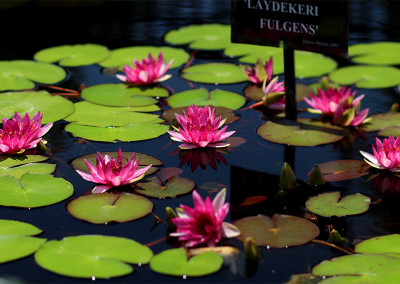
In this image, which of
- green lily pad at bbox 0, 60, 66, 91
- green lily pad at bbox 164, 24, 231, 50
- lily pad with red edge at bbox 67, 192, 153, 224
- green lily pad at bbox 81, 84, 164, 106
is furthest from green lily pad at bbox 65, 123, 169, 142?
green lily pad at bbox 164, 24, 231, 50

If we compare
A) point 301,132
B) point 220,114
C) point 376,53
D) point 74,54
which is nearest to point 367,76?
point 376,53

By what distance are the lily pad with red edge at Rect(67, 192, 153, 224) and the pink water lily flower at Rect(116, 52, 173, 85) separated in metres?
1.27

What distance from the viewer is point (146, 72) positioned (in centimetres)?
354

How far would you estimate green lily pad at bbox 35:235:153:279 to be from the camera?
1.94 metres

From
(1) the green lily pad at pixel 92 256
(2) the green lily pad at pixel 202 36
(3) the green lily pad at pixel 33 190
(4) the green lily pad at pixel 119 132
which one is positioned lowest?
(1) the green lily pad at pixel 92 256

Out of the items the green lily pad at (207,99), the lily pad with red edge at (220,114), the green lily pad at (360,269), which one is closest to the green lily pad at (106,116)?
the lily pad with red edge at (220,114)

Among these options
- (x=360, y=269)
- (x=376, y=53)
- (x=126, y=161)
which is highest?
(x=376, y=53)

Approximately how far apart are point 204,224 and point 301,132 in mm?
1056

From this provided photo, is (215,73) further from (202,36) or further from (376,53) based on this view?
(376,53)

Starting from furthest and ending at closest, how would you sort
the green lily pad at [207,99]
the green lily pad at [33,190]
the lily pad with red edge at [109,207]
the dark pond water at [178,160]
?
the green lily pad at [207,99] < the green lily pad at [33,190] < the lily pad with red edge at [109,207] < the dark pond water at [178,160]

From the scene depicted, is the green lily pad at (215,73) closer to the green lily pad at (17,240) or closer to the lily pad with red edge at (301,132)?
the lily pad with red edge at (301,132)

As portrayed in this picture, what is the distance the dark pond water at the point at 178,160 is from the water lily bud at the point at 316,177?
0.14 feet

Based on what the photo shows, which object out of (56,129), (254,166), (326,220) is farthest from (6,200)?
(326,220)

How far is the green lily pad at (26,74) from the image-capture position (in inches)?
140
